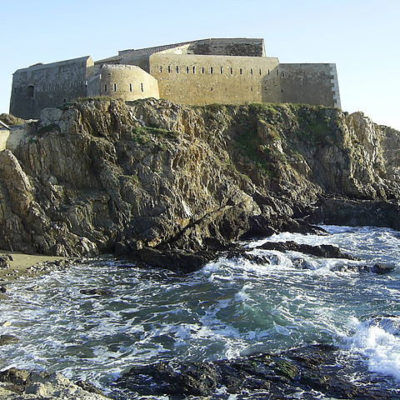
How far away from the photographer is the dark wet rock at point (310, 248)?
26.6m

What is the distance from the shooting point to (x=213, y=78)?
4375cm

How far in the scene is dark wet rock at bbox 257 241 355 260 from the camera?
26.6m

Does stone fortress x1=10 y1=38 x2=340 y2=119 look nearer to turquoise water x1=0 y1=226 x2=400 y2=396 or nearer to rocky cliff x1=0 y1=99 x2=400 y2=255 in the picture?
rocky cliff x1=0 y1=99 x2=400 y2=255

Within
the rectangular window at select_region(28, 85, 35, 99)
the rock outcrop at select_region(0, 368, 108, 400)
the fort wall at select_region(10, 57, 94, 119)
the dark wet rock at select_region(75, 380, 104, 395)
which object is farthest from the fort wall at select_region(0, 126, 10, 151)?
the dark wet rock at select_region(75, 380, 104, 395)

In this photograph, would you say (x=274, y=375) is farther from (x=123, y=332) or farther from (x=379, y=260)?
(x=379, y=260)

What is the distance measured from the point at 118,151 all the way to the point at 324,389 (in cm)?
2133

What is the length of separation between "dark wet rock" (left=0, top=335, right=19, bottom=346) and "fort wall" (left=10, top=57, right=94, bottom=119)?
1023 inches

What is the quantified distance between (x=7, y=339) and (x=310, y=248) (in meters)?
16.5

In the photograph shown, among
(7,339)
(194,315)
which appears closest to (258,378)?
(194,315)

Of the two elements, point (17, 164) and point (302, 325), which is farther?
point (17, 164)

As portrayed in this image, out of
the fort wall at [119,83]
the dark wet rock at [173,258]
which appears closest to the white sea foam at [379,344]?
the dark wet rock at [173,258]

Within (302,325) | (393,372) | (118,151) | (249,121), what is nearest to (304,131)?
(249,121)

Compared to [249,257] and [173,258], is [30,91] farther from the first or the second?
[249,257]

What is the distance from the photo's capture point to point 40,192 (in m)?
28.0
